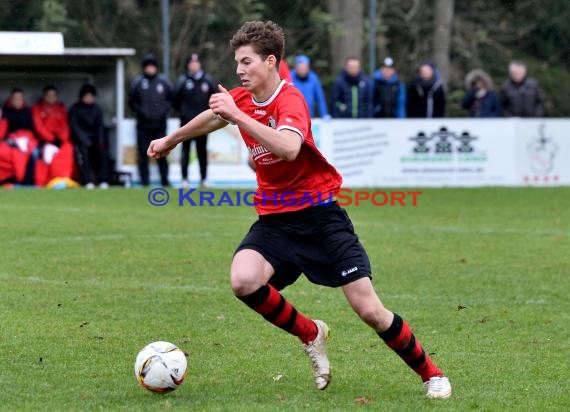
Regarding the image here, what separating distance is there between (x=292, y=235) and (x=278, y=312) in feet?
1.28

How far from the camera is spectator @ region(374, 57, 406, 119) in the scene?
19.3 meters

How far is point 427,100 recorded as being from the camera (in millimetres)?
19438

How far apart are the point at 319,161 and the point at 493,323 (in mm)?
2503

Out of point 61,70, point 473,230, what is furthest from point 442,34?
point 473,230

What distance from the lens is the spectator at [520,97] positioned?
20.0m

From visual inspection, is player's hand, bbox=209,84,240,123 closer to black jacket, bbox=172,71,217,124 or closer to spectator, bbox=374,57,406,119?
black jacket, bbox=172,71,217,124

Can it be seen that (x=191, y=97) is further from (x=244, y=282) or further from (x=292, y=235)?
(x=244, y=282)

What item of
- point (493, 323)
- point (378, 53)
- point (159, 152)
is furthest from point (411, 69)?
point (159, 152)

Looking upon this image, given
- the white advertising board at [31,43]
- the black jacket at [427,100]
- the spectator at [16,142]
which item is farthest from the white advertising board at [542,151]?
the spectator at [16,142]

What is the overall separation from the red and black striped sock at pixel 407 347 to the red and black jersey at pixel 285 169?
0.74 metres

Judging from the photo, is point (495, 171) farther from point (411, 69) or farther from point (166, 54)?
point (411, 69)

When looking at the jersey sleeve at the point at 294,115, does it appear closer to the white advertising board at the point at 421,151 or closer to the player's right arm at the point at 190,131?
the player's right arm at the point at 190,131

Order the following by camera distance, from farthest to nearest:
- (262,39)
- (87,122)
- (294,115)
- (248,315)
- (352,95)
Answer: (352,95) → (87,122) → (248,315) → (262,39) → (294,115)

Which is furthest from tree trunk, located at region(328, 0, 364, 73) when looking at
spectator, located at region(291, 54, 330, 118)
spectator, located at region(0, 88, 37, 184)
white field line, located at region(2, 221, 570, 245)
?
white field line, located at region(2, 221, 570, 245)
